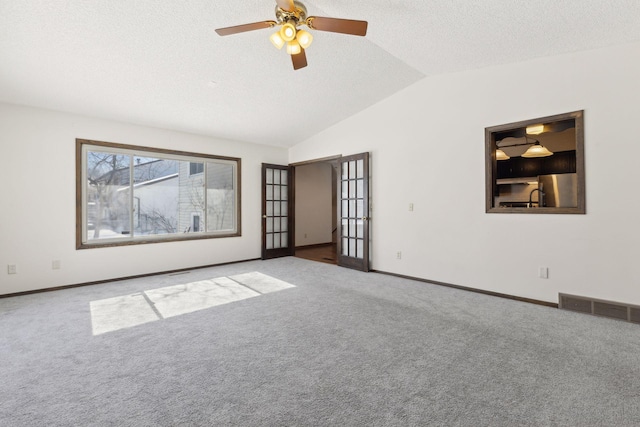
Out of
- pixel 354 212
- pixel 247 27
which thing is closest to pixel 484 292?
pixel 354 212

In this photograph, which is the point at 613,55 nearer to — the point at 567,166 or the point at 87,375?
the point at 567,166

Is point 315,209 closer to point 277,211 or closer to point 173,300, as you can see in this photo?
point 277,211

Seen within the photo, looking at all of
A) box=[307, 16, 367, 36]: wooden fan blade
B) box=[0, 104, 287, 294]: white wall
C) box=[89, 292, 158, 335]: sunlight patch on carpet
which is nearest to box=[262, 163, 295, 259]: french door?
box=[0, 104, 287, 294]: white wall

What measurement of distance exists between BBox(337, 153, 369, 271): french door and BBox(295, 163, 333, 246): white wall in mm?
2339

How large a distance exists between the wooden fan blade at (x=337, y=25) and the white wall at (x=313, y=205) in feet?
17.1

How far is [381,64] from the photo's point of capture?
3.90 m

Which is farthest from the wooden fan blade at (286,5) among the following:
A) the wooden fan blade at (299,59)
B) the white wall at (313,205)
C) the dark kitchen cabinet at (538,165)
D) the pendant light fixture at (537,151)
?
the white wall at (313,205)

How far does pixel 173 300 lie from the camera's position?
3586mm

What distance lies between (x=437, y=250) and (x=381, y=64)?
267 centimetres

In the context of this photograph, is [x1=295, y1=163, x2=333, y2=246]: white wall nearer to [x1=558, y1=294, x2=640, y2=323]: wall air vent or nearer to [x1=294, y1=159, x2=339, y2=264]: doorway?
[x1=294, y1=159, x2=339, y2=264]: doorway

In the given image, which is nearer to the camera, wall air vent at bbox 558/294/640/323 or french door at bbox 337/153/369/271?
wall air vent at bbox 558/294/640/323

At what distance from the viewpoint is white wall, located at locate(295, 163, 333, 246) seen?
7.98 meters

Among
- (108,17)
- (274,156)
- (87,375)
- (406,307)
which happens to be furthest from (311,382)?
(274,156)

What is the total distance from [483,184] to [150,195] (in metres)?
5.31
